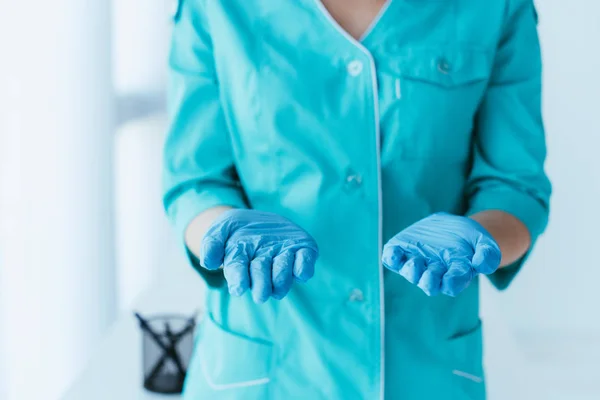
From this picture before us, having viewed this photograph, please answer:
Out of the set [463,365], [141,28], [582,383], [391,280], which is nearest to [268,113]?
[391,280]

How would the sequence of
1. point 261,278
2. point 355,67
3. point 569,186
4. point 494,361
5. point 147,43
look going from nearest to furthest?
point 261,278 < point 355,67 < point 494,361 < point 569,186 < point 147,43

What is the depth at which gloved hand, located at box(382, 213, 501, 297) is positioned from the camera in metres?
0.92

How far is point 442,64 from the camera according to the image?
3.59 ft

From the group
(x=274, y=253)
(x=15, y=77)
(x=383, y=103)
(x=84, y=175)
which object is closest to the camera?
(x=274, y=253)

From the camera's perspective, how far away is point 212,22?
113 cm

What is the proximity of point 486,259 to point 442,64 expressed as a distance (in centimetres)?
30

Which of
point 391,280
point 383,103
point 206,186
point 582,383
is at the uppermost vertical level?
point 383,103

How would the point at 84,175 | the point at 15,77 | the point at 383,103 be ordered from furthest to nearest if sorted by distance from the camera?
1. the point at 84,175
2. the point at 15,77
3. the point at 383,103

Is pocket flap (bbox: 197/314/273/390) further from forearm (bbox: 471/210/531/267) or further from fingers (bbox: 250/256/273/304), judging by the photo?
forearm (bbox: 471/210/531/267)

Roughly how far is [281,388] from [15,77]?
3.14 feet

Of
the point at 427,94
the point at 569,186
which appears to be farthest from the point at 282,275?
the point at 569,186

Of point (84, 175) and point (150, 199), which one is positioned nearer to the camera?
point (84, 175)

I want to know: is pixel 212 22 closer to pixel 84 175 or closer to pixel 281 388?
pixel 281 388

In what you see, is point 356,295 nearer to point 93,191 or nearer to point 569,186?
point 93,191
